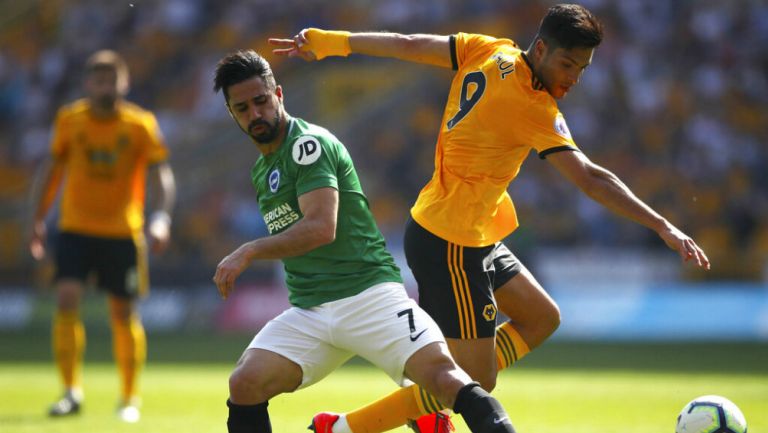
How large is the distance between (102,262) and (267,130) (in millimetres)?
4167

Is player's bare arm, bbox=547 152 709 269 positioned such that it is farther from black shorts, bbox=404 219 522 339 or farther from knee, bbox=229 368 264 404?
knee, bbox=229 368 264 404

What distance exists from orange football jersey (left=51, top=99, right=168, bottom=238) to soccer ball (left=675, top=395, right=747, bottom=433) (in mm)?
4903

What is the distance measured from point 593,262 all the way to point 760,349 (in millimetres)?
2759

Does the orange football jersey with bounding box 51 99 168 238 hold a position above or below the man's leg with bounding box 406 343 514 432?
above

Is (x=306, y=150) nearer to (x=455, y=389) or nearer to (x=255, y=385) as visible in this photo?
(x=255, y=385)

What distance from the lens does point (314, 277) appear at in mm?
5250

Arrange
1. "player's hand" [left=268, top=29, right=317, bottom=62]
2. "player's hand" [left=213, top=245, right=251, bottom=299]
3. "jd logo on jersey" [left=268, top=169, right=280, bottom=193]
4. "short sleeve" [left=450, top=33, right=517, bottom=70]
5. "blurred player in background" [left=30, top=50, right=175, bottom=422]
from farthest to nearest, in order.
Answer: "blurred player in background" [left=30, top=50, right=175, bottom=422] → "player's hand" [left=268, top=29, right=317, bottom=62] → "short sleeve" [left=450, top=33, right=517, bottom=70] → "jd logo on jersey" [left=268, top=169, right=280, bottom=193] → "player's hand" [left=213, top=245, right=251, bottom=299]

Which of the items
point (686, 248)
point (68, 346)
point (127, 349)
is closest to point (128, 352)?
point (127, 349)

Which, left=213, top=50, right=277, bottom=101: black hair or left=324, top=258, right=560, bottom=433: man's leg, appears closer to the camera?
left=213, top=50, right=277, bottom=101: black hair

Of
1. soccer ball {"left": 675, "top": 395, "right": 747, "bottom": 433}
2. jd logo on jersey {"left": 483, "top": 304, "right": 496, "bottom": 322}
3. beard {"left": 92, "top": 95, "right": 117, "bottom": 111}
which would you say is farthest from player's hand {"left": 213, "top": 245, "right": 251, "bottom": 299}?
beard {"left": 92, "top": 95, "right": 117, "bottom": 111}

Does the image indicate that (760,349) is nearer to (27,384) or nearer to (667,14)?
(667,14)

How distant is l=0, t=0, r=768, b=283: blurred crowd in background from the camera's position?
1733cm

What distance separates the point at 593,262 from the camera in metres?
16.0

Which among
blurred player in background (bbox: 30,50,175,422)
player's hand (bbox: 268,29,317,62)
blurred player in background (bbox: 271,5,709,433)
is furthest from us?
blurred player in background (bbox: 30,50,175,422)
